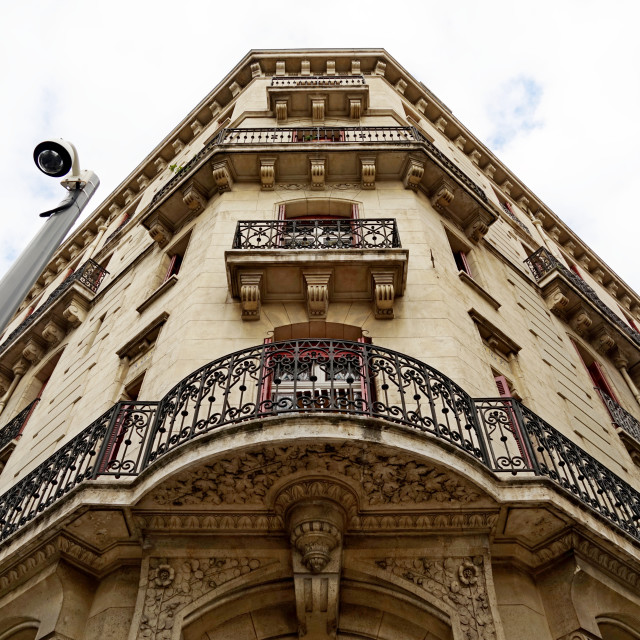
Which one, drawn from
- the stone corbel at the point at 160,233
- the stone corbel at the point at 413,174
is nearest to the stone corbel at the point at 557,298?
the stone corbel at the point at 413,174

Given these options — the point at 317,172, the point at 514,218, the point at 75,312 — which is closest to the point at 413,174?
the point at 317,172

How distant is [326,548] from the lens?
6.89 metres

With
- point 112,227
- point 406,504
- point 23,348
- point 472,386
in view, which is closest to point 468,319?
point 472,386

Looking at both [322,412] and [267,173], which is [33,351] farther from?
[322,412]

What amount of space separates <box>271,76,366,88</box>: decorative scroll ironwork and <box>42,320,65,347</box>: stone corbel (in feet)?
28.8

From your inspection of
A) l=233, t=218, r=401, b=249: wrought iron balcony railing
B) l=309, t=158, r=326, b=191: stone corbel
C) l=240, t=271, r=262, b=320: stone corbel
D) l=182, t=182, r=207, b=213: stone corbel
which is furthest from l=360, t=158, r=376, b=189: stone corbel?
l=240, t=271, r=262, b=320: stone corbel

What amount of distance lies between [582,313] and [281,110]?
9.63 meters

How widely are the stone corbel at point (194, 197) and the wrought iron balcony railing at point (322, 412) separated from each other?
678cm

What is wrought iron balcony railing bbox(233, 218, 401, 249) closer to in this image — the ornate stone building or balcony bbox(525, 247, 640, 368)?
the ornate stone building

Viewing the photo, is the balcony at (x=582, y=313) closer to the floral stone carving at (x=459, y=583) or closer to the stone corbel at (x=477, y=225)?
the stone corbel at (x=477, y=225)

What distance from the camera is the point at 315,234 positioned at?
11.3 metres

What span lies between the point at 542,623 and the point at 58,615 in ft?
16.9

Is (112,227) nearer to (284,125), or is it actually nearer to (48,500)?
(284,125)

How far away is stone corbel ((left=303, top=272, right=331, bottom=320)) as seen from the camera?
409 inches
